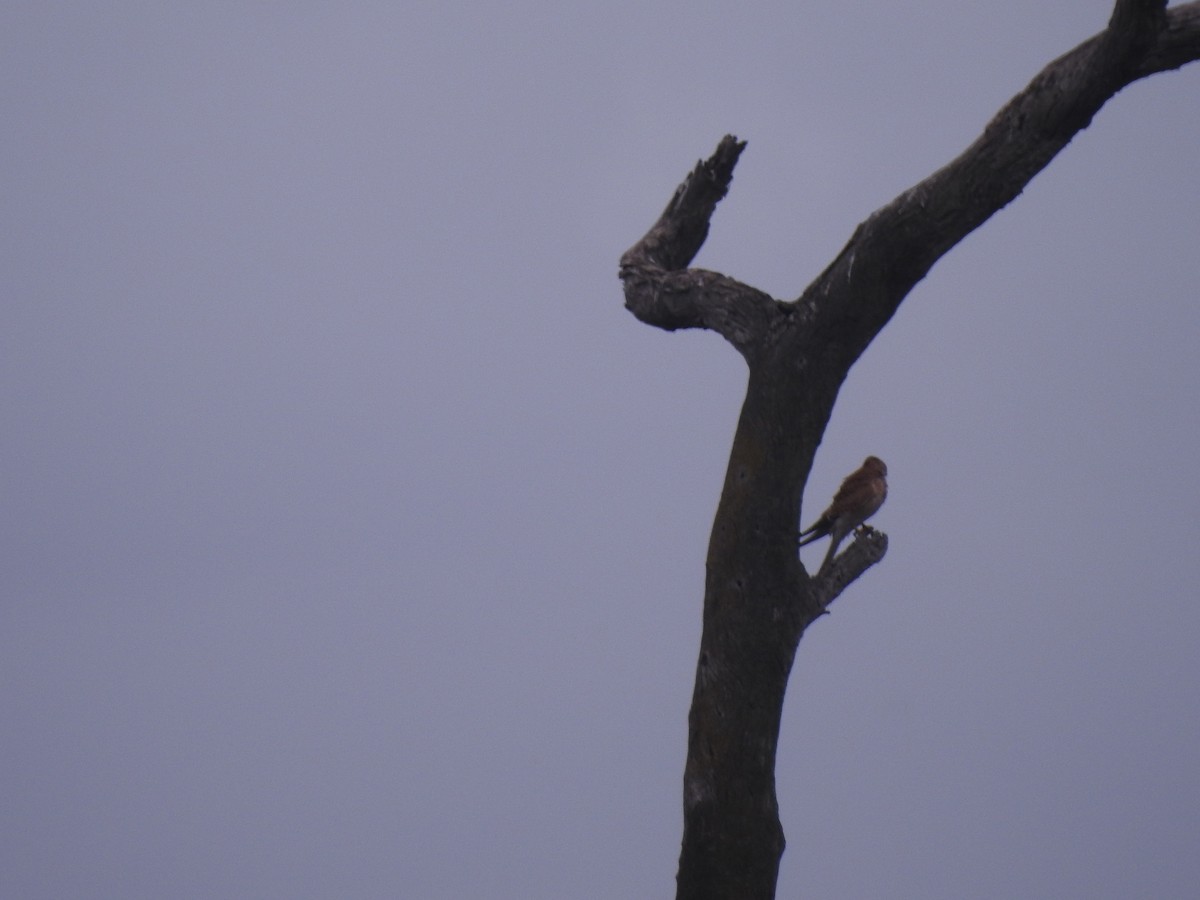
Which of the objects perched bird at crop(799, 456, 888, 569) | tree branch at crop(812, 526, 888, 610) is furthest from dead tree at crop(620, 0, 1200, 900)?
perched bird at crop(799, 456, 888, 569)

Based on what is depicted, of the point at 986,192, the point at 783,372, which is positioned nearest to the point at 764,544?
the point at 783,372

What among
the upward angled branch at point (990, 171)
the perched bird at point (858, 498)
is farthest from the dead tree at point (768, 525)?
the perched bird at point (858, 498)

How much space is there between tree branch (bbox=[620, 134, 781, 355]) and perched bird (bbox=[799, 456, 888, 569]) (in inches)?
49.9

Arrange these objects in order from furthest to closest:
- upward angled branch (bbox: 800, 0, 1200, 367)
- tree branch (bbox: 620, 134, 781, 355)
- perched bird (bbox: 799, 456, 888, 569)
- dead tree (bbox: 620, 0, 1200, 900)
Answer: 1. perched bird (bbox: 799, 456, 888, 569)
2. tree branch (bbox: 620, 134, 781, 355)
3. dead tree (bbox: 620, 0, 1200, 900)
4. upward angled branch (bbox: 800, 0, 1200, 367)

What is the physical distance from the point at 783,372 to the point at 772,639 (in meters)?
0.59

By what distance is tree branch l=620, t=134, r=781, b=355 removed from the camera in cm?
280

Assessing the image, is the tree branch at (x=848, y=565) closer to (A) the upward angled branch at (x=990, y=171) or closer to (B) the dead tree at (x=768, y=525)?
(B) the dead tree at (x=768, y=525)

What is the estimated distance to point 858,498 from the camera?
4238 millimetres

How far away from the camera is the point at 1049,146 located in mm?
2365

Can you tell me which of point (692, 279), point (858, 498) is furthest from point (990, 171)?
point (858, 498)

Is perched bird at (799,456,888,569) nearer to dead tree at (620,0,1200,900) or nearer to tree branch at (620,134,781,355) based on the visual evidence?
tree branch at (620,134,781,355)

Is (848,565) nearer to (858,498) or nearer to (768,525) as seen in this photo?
(768,525)

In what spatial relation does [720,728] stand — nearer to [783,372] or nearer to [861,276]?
[783,372]

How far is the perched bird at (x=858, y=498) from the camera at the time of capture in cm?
422
